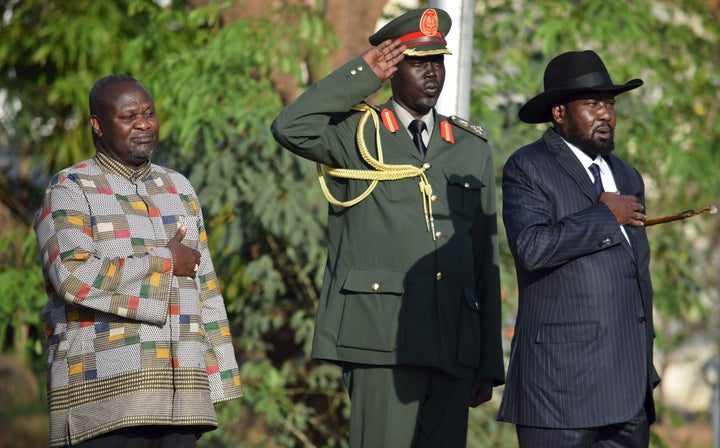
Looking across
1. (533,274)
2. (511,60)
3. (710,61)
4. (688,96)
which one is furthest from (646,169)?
(533,274)

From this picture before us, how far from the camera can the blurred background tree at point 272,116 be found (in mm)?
8031

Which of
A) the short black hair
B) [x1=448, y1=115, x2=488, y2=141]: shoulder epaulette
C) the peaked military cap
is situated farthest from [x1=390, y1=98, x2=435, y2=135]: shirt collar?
the short black hair

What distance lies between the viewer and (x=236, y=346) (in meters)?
8.63

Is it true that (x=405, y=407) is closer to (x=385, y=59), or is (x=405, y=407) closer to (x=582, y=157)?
(x=582, y=157)

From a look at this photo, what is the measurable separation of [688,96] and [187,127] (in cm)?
357

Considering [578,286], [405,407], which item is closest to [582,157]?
[578,286]

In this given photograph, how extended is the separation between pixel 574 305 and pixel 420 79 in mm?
1080

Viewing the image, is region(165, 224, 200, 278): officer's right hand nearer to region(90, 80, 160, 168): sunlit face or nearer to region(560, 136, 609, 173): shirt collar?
region(90, 80, 160, 168): sunlit face

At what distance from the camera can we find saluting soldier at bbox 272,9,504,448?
4812 millimetres

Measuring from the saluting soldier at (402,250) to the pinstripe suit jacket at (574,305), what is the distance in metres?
0.34

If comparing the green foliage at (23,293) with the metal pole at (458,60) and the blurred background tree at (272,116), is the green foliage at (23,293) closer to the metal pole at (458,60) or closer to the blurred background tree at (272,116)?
the blurred background tree at (272,116)

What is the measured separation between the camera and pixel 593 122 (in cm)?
468

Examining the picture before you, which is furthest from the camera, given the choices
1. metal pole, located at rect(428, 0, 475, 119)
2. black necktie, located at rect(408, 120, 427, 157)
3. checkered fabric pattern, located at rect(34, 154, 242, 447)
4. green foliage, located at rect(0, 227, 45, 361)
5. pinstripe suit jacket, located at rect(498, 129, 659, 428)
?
green foliage, located at rect(0, 227, 45, 361)

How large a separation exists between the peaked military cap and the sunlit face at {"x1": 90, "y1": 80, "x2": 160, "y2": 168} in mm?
1036
